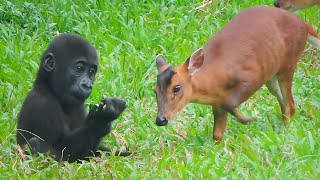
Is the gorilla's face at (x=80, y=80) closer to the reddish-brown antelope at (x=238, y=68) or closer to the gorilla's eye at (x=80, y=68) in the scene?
A: the gorilla's eye at (x=80, y=68)

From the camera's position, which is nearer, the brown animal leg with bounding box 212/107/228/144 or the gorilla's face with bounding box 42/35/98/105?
the gorilla's face with bounding box 42/35/98/105

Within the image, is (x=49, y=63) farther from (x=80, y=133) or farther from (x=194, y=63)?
(x=194, y=63)

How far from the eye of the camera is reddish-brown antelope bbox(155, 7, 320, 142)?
997 cm

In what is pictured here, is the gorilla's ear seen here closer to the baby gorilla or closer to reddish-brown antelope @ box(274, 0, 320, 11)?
the baby gorilla

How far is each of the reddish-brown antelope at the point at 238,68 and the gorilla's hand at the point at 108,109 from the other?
0.45 metres

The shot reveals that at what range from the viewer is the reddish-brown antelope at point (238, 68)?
997cm

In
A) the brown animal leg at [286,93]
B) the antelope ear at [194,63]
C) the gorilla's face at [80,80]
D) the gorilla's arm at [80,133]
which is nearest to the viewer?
the gorilla's arm at [80,133]

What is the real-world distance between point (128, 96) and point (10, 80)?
130cm

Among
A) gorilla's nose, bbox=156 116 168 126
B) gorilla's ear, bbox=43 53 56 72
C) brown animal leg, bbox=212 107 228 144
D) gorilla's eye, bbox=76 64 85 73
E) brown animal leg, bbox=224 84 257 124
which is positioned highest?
gorilla's ear, bbox=43 53 56 72

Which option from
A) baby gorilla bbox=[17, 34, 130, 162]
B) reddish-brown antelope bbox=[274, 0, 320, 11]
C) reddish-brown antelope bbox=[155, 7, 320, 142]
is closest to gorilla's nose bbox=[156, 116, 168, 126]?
reddish-brown antelope bbox=[155, 7, 320, 142]

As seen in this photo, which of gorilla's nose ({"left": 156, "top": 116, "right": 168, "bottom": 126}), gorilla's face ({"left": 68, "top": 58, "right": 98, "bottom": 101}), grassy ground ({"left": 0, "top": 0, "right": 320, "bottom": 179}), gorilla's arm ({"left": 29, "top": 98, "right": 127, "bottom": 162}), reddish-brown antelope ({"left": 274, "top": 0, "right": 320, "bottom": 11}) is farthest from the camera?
reddish-brown antelope ({"left": 274, "top": 0, "right": 320, "bottom": 11})

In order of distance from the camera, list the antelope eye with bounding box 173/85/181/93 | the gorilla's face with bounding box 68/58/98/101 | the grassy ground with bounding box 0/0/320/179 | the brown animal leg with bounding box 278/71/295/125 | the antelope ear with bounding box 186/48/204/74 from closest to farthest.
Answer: the grassy ground with bounding box 0/0/320/179
the gorilla's face with bounding box 68/58/98/101
the antelope eye with bounding box 173/85/181/93
the antelope ear with bounding box 186/48/204/74
the brown animal leg with bounding box 278/71/295/125

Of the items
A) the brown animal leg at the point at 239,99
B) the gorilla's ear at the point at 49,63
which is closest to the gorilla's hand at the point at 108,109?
the gorilla's ear at the point at 49,63

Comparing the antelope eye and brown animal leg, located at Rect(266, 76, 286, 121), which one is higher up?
the antelope eye
